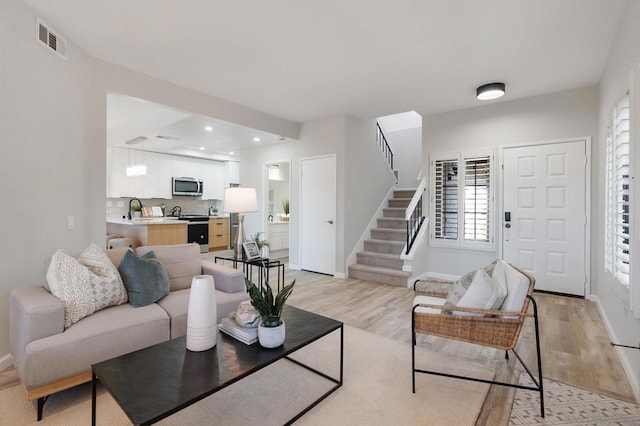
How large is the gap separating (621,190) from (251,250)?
3.56 m

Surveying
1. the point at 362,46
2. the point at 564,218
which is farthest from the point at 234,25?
the point at 564,218

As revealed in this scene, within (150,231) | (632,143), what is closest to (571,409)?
(632,143)

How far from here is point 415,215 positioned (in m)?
5.45

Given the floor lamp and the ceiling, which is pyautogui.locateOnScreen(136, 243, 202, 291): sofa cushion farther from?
the ceiling

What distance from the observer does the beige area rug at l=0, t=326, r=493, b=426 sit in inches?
68.7

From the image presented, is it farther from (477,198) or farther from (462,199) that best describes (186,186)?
(477,198)

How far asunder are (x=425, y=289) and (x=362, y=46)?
2336 mm

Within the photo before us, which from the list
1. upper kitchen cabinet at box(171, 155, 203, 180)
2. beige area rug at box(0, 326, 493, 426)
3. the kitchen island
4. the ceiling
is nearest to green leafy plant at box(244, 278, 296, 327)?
beige area rug at box(0, 326, 493, 426)

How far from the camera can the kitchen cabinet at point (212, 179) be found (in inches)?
333

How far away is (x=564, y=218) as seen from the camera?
4.12 m

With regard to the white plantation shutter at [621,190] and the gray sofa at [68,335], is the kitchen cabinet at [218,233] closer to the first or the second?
the gray sofa at [68,335]

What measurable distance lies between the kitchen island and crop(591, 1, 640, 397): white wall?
6022 millimetres

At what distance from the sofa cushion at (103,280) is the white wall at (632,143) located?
336 cm

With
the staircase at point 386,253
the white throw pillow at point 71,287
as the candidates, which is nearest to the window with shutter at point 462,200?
the staircase at point 386,253
